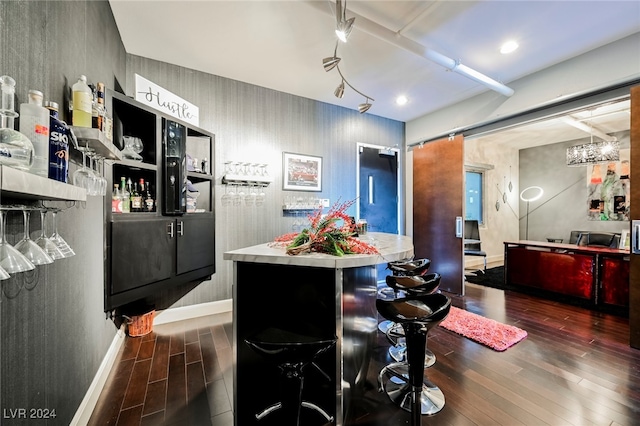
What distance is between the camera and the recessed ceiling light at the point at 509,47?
275cm

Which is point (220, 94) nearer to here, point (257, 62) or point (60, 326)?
point (257, 62)

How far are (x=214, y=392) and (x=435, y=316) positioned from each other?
1.73 m

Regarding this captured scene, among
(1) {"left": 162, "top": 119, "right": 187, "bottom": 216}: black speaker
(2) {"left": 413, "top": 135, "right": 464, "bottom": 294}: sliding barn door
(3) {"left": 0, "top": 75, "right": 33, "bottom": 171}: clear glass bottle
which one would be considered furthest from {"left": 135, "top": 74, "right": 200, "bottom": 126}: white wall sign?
(2) {"left": 413, "top": 135, "right": 464, "bottom": 294}: sliding barn door

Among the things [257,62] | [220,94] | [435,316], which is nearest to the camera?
[435,316]

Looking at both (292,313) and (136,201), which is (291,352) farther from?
(136,201)

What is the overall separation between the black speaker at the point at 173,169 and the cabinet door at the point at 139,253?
0.55 feet

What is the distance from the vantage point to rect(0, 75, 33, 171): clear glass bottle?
753mm

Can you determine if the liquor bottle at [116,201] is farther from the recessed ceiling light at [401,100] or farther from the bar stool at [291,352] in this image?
the recessed ceiling light at [401,100]

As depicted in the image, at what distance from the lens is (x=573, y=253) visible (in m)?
3.87

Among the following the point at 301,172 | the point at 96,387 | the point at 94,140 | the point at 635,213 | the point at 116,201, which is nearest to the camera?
the point at 94,140

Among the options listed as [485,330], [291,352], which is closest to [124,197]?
[291,352]

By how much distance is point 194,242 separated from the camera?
9.61ft

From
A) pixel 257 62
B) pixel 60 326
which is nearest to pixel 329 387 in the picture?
pixel 60 326

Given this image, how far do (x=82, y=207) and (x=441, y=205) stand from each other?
4.60 m
